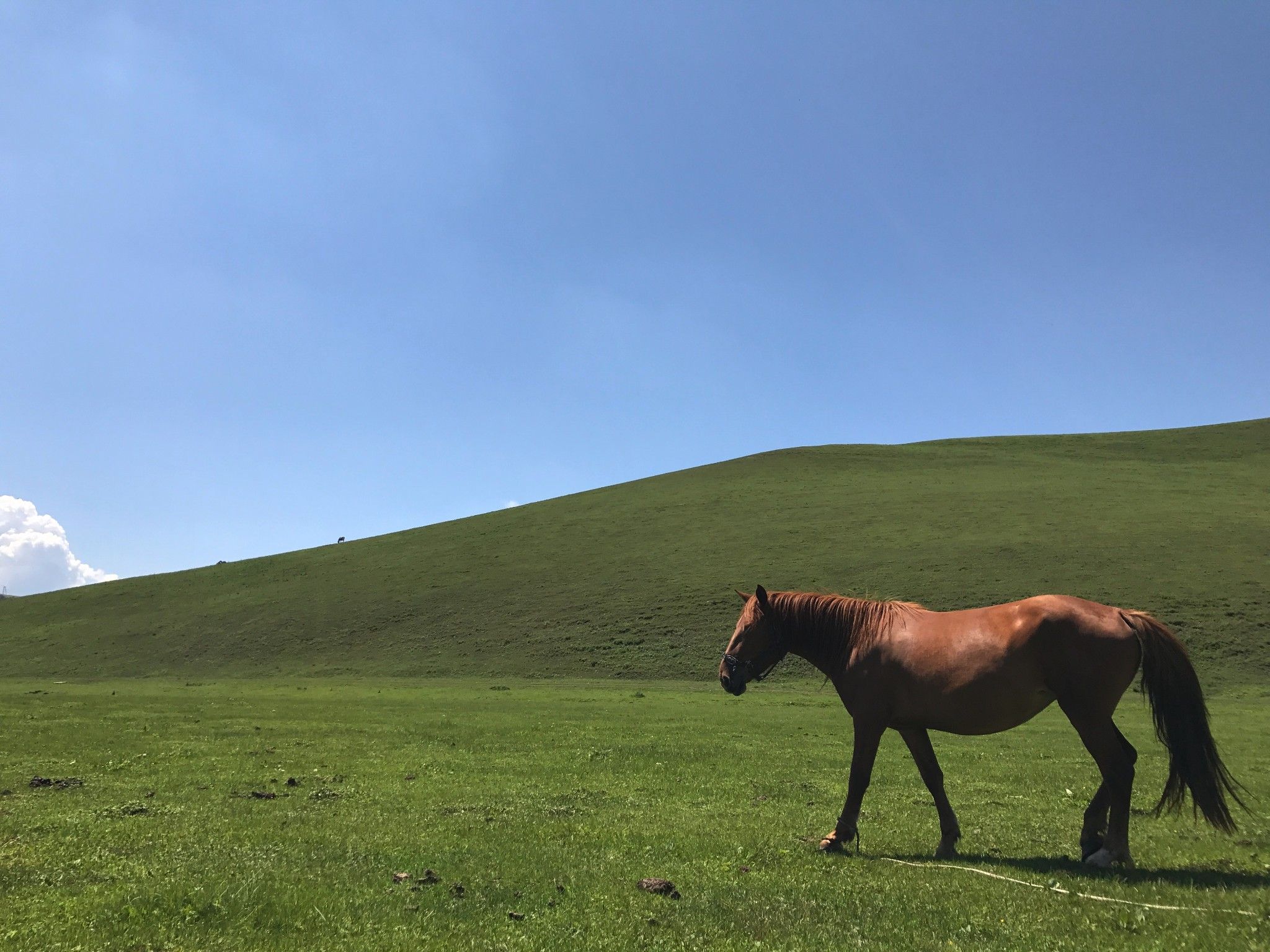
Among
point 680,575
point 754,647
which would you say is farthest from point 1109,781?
point 680,575

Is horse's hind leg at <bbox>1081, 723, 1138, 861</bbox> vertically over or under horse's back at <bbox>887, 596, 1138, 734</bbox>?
under

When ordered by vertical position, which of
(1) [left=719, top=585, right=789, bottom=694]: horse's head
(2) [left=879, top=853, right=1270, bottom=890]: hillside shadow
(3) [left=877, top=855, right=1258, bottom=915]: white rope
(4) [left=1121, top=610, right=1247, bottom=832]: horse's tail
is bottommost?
(2) [left=879, top=853, right=1270, bottom=890]: hillside shadow

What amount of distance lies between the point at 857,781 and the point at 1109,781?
2461mm

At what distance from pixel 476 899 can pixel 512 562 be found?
188ft

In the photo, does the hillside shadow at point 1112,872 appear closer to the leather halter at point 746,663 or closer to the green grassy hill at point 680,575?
the leather halter at point 746,663

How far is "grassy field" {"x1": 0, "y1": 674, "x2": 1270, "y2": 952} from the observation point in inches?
223

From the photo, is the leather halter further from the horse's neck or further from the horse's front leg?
the horse's front leg

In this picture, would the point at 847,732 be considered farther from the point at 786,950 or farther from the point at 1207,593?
the point at 1207,593

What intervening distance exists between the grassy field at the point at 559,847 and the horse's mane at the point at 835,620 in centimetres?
222

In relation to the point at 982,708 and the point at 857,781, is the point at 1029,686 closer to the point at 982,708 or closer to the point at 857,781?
the point at 982,708

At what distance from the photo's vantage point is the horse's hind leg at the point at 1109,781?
7707mm

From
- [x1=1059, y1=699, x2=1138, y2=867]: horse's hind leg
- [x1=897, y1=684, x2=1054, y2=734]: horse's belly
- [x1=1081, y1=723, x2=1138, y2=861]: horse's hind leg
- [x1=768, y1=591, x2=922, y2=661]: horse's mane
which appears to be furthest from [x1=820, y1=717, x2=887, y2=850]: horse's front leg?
[x1=1081, y1=723, x2=1138, y2=861]: horse's hind leg

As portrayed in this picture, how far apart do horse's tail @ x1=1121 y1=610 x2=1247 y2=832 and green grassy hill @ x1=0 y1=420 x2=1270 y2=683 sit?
112 ft

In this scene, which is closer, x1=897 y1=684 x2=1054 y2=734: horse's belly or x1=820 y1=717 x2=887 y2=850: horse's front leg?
x1=897 y1=684 x2=1054 y2=734: horse's belly
